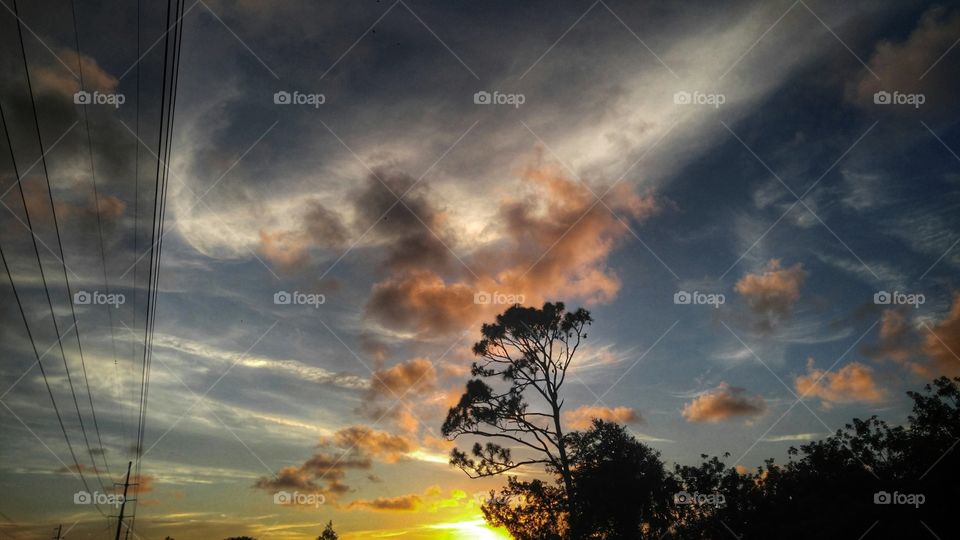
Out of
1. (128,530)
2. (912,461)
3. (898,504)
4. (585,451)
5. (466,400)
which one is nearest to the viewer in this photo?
(898,504)

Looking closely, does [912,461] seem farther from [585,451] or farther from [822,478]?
[585,451]

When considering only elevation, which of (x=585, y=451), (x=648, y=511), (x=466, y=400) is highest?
(x=466, y=400)

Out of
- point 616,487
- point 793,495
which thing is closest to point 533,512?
point 616,487

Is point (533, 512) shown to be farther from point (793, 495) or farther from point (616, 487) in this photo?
point (793, 495)

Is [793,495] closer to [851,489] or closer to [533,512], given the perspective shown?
[851,489]

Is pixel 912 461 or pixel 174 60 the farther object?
pixel 912 461

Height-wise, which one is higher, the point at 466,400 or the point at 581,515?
the point at 466,400

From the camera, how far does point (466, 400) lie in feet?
88.2

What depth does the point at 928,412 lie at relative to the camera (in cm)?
2394

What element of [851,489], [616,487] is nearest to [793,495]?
[851,489]

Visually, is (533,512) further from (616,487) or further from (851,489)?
(851,489)

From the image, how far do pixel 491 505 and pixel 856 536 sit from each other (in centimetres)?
1692

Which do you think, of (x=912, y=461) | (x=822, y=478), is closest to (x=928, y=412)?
(x=912, y=461)

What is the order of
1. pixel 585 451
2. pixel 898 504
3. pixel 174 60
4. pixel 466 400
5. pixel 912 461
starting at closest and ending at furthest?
pixel 174 60, pixel 898 504, pixel 912 461, pixel 585 451, pixel 466 400
